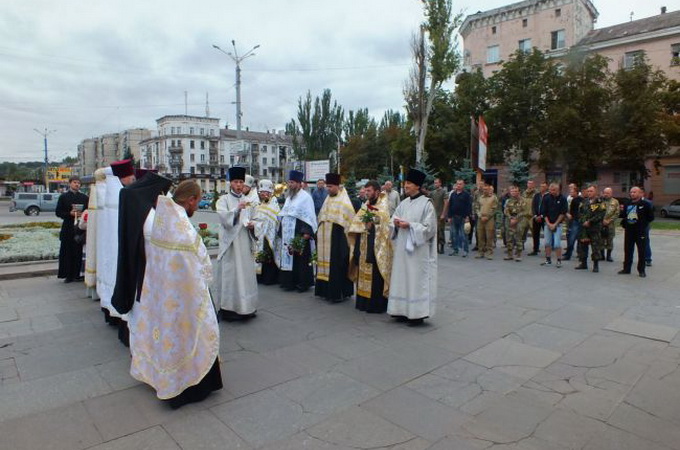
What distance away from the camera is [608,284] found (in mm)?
8656

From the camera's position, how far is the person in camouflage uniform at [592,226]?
1006 cm

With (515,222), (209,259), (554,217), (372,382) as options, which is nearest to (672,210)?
(554,217)

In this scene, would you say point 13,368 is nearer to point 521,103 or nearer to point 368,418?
point 368,418

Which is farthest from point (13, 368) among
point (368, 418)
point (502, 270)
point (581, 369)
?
point (502, 270)

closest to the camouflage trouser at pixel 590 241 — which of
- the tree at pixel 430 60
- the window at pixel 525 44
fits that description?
the tree at pixel 430 60

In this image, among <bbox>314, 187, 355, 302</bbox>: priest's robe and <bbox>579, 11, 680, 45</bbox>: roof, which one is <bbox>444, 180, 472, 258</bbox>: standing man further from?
<bbox>579, 11, 680, 45</bbox>: roof

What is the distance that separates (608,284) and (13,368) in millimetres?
9197

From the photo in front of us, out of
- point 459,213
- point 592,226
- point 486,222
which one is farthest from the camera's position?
point 459,213

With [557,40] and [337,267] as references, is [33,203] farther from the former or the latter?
[557,40]

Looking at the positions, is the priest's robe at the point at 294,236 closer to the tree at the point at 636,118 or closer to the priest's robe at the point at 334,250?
the priest's robe at the point at 334,250

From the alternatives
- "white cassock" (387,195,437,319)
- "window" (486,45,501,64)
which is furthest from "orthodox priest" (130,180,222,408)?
"window" (486,45,501,64)

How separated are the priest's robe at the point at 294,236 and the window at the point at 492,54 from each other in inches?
1701

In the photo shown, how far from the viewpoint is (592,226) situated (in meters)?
10.2

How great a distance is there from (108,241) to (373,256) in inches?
135
